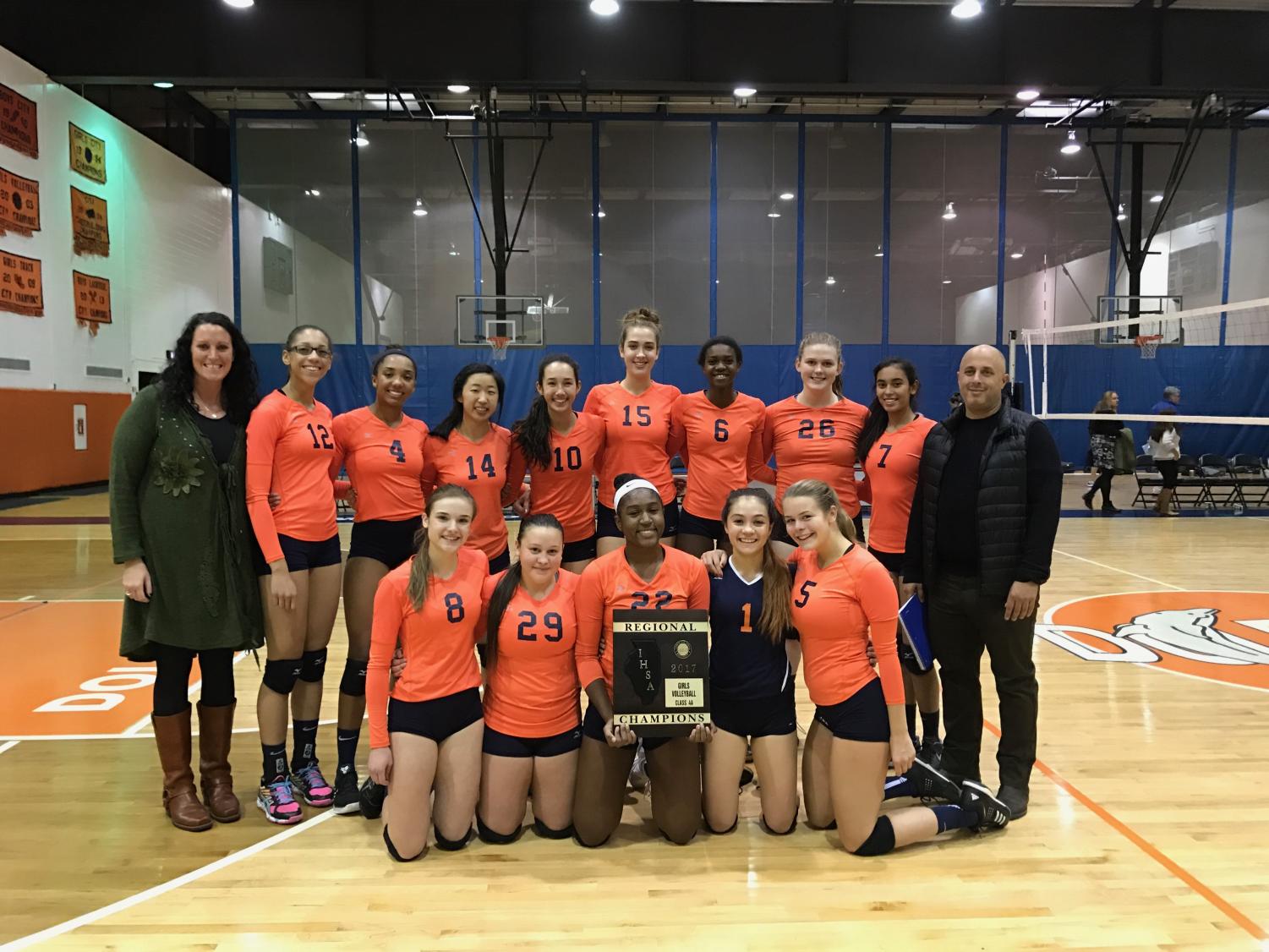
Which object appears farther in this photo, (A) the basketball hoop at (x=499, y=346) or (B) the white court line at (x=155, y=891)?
(A) the basketball hoop at (x=499, y=346)

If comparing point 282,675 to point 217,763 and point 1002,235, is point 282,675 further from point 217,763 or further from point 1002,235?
point 1002,235

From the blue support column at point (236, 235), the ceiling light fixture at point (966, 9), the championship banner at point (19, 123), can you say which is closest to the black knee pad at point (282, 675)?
the ceiling light fixture at point (966, 9)

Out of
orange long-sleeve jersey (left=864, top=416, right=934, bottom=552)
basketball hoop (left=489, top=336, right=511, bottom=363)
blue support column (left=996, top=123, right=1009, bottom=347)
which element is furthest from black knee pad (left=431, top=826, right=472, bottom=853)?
blue support column (left=996, top=123, right=1009, bottom=347)

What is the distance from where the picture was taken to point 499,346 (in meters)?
15.3

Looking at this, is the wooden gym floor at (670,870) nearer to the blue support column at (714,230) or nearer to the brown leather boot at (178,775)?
the brown leather boot at (178,775)

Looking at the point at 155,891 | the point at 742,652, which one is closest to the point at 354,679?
the point at 155,891

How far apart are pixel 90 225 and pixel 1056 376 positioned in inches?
696

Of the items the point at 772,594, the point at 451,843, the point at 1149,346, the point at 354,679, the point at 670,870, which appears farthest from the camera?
the point at 1149,346

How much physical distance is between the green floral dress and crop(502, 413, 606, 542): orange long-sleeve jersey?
1.10 metres

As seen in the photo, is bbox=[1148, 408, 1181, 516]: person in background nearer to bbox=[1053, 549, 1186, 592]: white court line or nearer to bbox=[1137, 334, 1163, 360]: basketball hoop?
bbox=[1053, 549, 1186, 592]: white court line

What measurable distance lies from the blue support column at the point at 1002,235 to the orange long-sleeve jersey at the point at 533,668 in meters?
15.8

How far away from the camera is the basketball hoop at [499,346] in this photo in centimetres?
1523

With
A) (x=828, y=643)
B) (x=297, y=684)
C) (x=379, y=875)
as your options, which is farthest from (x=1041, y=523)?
(x=297, y=684)

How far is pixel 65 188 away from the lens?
535 inches
